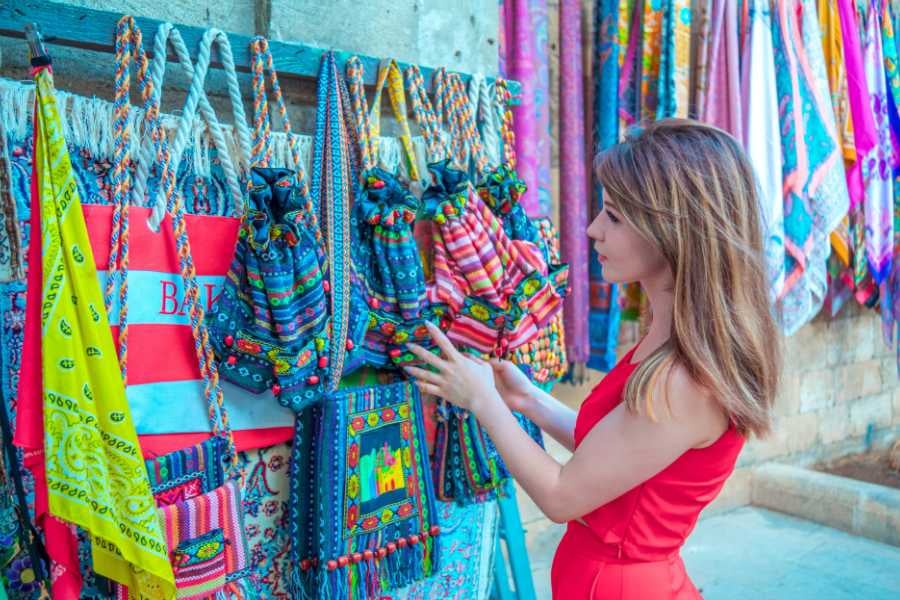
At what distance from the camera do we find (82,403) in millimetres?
1189

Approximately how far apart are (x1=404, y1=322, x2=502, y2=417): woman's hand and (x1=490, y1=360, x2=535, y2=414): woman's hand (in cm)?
11

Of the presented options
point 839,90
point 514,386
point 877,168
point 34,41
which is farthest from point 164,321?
point 877,168

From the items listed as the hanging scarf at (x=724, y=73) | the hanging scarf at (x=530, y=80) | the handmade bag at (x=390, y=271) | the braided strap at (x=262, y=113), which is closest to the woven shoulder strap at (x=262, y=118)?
the braided strap at (x=262, y=113)

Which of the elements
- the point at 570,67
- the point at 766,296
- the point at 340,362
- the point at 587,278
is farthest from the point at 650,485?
the point at 570,67

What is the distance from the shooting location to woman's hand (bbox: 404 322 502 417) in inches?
59.8

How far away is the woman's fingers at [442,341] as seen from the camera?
160 cm

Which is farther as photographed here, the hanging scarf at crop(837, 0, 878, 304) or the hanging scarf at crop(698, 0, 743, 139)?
the hanging scarf at crop(837, 0, 878, 304)

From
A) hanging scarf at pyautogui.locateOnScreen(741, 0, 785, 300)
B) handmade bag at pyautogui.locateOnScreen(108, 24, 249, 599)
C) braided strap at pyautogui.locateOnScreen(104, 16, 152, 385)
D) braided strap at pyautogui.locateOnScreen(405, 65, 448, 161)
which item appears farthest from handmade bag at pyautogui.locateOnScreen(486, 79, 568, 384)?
hanging scarf at pyautogui.locateOnScreen(741, 0, 785, 300)

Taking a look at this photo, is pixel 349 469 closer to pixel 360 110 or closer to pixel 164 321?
pixel 164 321

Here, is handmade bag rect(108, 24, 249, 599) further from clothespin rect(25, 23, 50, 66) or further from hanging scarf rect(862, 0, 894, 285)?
hanging scarf rect(862, 0, 894, 285)

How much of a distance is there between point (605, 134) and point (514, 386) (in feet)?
5.32

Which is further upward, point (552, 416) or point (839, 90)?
point (839, 90)

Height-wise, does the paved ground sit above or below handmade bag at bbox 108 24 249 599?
below

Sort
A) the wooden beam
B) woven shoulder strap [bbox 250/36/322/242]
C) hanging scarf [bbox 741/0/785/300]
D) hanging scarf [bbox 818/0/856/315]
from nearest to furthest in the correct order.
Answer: the wooden beam < woven shoulder strap [bbox 250/36/322/242] < hanging scarf [bbox 741/0/785/300] < hanging scarf [bbox 818/0/856/315]
